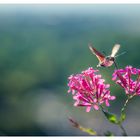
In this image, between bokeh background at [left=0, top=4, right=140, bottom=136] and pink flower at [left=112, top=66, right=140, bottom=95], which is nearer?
pink flower at [left=112, top=66, right=140, bottom=95]

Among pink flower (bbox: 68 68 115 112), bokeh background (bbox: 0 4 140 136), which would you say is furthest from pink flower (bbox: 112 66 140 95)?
bokeh background (bbox: 0 4 140 136)

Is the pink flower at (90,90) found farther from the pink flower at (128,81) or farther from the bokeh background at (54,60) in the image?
the bokeh background at (54,60)

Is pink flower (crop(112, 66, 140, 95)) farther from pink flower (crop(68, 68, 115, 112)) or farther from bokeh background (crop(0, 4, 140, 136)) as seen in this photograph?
bokeh background (crop(0, 4, 140, 136))

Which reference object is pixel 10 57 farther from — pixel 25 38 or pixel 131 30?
pixel 131 30

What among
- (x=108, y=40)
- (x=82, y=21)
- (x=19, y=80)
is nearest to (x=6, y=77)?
(x=19, y=80)

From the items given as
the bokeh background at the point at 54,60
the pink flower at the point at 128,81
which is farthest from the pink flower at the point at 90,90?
the bokeh background at the point at 54,60

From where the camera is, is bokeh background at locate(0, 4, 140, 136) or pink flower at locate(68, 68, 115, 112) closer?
pink flower at locate(68, 68, 115, 112)

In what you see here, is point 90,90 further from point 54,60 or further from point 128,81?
point 54,60
